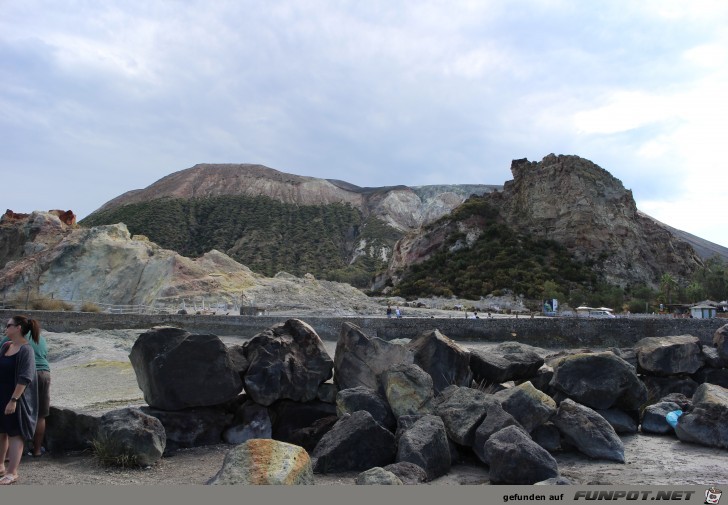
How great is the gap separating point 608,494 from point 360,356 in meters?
4.65

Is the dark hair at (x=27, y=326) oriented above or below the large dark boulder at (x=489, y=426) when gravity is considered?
above

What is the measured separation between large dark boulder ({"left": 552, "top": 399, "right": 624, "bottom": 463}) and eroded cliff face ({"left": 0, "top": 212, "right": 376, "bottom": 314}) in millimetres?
29840

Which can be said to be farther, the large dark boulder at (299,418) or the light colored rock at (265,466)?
the large dark boulder at (299,418)

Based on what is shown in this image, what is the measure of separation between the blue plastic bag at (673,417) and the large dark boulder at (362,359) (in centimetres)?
414

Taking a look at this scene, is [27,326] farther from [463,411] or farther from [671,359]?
[671,359]

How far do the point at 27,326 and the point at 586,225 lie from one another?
186ft

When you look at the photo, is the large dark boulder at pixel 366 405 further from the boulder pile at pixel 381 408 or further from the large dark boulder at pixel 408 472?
the large dark boulder at pixel 408 472

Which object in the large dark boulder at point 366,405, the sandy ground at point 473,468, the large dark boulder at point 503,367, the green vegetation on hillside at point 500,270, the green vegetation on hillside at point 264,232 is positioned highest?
the green vegetation on hillside at point 264,232

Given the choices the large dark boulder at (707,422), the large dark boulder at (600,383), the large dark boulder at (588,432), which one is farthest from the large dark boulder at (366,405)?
the large dark boulder at (707,422)

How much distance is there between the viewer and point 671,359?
10.9m

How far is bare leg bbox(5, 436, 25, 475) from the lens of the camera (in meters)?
5.83

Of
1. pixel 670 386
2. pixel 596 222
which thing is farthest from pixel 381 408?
pixel 596 222

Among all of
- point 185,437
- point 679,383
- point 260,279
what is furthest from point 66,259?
point 679,383

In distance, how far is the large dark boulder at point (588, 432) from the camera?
7168 mm
